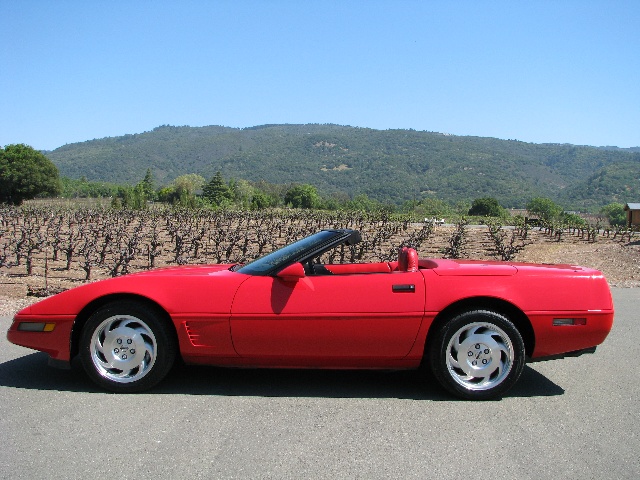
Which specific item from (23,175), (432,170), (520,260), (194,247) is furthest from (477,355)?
(432,170)

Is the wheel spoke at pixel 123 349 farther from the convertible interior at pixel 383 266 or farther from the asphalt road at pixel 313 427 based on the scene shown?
the convertible interior at pixel 383 266

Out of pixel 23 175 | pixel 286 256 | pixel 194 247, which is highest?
pixel 23 175

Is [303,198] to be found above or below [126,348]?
above

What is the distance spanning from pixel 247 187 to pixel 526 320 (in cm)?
9959

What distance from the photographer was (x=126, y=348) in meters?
4.43

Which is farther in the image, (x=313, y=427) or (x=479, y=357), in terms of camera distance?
(x=479, y=357)

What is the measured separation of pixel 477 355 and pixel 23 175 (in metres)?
70.7

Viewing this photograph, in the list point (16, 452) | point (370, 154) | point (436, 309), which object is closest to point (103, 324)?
point (16, 452)

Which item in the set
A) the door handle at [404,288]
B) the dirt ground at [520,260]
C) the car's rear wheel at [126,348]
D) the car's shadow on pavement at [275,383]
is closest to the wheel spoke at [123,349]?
the car's rear wheel at [126,348]

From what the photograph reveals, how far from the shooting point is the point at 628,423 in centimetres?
394

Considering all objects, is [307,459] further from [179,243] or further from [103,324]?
[179,243]

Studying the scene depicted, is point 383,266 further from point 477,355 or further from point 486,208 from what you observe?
point 486,208

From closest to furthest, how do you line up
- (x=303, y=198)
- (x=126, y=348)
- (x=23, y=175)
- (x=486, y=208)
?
(x=126, y=348) < (x=23, y=175) < (x=486, y=208) < (x=303, y=198)

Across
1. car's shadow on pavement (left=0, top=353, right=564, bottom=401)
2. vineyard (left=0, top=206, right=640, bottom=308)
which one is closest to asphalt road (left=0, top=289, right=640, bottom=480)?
car's shadow on pavement (left=0, top=353, right=564, bottom=401)
